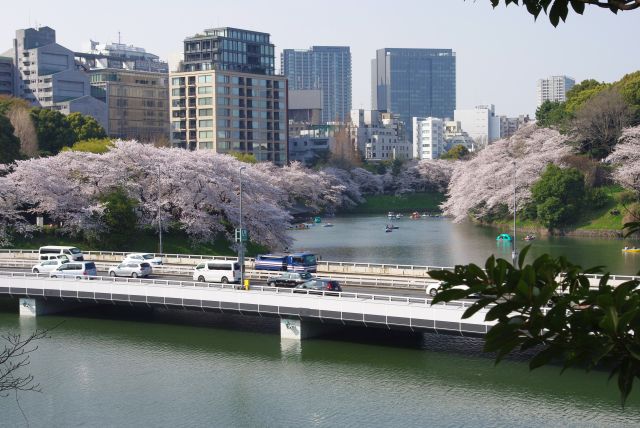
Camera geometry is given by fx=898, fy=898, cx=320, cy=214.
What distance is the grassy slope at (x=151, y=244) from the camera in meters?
54.0

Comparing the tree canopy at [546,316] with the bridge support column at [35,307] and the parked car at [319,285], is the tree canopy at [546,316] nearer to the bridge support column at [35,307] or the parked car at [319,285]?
the parked car at [319,285]

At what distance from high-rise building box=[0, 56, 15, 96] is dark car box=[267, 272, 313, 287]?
94.7m

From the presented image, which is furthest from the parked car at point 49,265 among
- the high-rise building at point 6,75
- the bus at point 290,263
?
the high-rise building at point 6,75

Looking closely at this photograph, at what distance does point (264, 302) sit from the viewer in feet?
108

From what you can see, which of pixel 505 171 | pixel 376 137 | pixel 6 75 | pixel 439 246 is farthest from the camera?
pixel 376 137

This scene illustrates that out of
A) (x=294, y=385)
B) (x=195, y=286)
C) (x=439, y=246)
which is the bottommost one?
(x=294, y=385)

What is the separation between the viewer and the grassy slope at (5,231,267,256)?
54.0 meters

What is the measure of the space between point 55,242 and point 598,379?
37.2m

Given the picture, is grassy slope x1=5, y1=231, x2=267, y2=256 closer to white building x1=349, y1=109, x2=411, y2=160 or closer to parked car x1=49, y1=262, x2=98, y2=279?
parked car x1=49, y1=262, x2=98, y2=279

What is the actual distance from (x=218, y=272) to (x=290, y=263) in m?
4.37

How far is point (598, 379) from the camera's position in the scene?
1029 inches

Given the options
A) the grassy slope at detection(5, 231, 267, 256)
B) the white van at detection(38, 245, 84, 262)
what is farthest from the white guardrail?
the grassy slope at detection(5, 231, 267, 256)

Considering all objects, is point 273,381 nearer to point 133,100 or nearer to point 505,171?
point 505,171

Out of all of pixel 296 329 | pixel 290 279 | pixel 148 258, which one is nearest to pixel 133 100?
pixel 148 258
